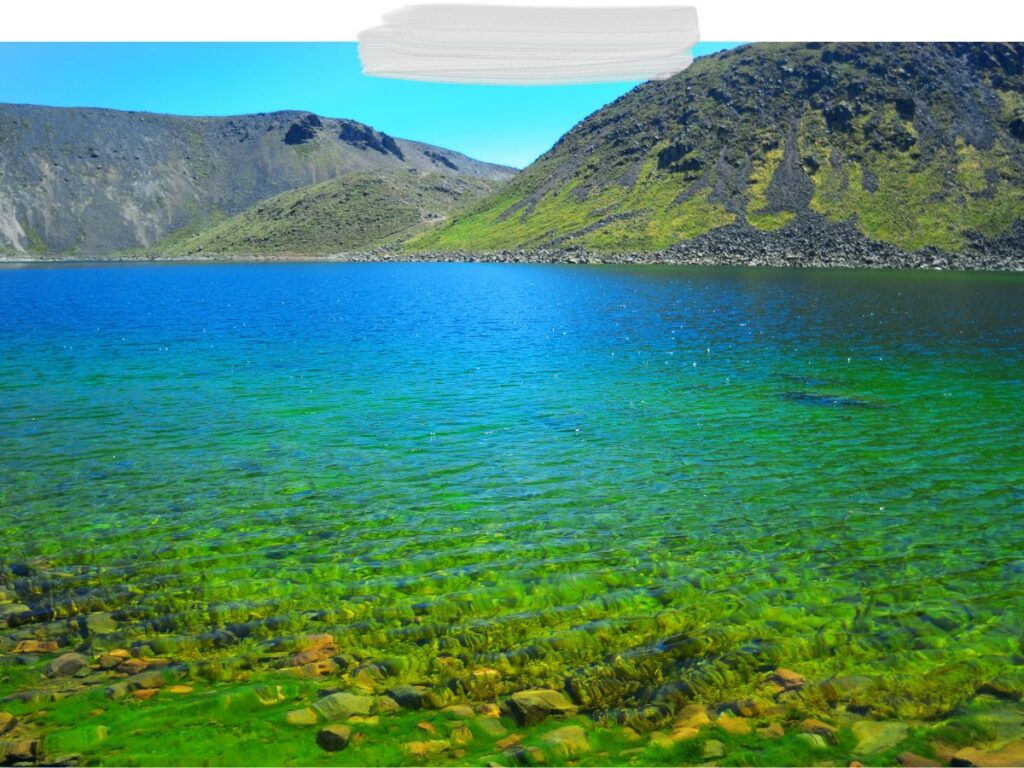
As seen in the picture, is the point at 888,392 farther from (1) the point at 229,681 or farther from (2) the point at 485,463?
(1) the point at 229,681

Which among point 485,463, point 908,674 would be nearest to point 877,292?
point 485,463

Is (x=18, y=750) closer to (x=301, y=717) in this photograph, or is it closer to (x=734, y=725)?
(x=301, y=717)

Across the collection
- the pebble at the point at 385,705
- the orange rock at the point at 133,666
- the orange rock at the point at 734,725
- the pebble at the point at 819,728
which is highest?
the orange rock at the point at 133,666

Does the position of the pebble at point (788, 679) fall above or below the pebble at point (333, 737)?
below

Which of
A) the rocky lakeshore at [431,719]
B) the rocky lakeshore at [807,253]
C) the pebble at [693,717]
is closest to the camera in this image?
the rocky lakeshore at [431,719]

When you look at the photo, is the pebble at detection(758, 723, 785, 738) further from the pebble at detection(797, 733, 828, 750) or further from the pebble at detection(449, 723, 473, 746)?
the pebble at detection(449, 723, 473, 746)

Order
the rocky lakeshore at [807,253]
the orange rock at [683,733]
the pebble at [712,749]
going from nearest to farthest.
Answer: the pebble at [712,749]
the orange rock at [683,733]
the rocky lakeshore at [807,253]

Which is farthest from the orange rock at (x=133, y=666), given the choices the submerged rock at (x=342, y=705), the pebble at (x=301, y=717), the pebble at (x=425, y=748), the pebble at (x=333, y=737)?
the pebble at (x=425, y=748)

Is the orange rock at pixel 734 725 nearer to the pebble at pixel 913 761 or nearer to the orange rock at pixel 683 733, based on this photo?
the orange rock at pixel 683 733
